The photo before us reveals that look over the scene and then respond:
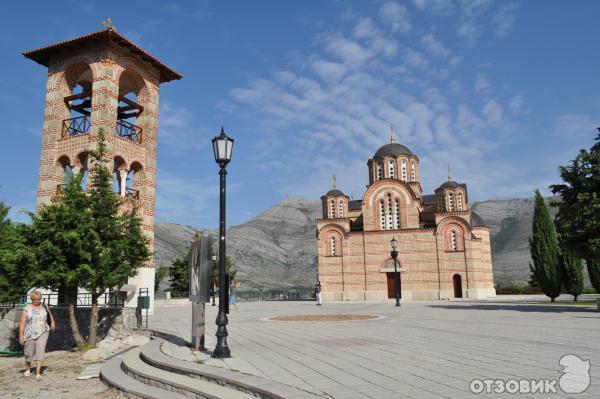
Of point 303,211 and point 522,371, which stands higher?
point 303,211

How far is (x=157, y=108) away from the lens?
82.9ft

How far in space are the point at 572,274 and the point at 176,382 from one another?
3207cm

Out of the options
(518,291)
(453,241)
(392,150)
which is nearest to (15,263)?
(453,241)

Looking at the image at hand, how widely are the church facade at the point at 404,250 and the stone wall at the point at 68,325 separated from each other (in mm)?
26260

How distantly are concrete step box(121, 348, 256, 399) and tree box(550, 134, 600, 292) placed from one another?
56.0 feet

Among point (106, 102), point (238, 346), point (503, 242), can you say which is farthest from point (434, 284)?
point (503, 242)

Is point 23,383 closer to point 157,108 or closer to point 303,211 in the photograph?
point 157,108

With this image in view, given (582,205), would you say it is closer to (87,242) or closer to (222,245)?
(222,245)

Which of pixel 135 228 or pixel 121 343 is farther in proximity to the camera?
pixel 135 228

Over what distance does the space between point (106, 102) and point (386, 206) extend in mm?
26385

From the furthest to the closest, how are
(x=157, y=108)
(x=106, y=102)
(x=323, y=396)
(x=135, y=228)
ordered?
(x=157, y=108) < (x=106, y=102) < (x=135, y=228) < (x=323, y=396)

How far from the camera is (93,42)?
2275 cm

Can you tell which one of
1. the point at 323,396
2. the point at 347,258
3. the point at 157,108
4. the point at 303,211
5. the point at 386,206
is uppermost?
the point at 303,211

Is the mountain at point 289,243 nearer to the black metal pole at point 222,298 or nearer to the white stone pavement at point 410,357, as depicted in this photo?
the white stone pavement at point 410,357
